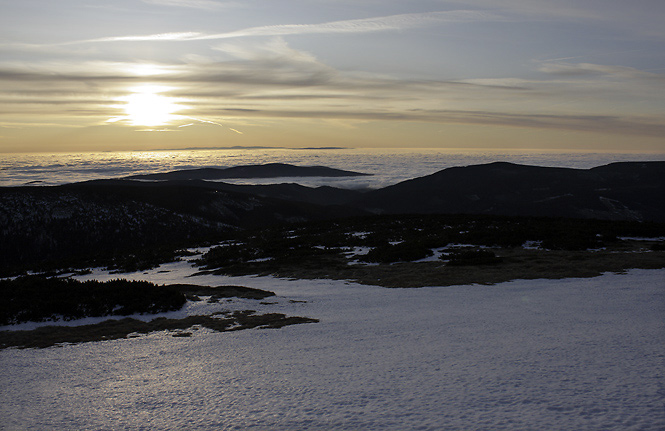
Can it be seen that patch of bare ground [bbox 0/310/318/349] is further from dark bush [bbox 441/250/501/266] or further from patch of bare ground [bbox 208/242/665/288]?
dark bush [bbox 441/250/501/266]

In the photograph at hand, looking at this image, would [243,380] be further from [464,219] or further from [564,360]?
[464,219]

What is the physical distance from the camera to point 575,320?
30.6 ft

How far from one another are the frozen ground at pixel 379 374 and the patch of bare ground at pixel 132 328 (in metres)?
0.54

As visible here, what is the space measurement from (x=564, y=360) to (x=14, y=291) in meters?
14.8

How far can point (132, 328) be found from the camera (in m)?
10.9

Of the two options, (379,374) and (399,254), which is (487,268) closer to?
(399,254)

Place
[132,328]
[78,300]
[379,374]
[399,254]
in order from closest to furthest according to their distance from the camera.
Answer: [379,374] → [132,328] → [78,300] → [399,254]

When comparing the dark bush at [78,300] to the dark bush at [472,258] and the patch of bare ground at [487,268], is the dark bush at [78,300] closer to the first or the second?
the patch of bare ground at [487,268]

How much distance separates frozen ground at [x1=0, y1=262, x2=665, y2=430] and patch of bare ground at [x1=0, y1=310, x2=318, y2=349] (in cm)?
54

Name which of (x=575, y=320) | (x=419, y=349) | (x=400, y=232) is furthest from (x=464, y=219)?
(x=419, y=349)

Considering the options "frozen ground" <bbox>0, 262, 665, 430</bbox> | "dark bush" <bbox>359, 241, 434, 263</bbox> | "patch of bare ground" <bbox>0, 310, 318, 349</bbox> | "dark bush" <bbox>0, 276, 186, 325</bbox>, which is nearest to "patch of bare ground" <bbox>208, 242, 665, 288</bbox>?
"dark bush" <bbox>359, 241, 434, 263</bbox>

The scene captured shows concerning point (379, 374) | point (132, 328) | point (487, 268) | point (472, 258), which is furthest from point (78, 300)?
point (472, 258)

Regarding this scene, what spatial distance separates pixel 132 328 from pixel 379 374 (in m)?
6.89

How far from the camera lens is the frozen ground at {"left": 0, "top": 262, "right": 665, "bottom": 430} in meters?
5.47
